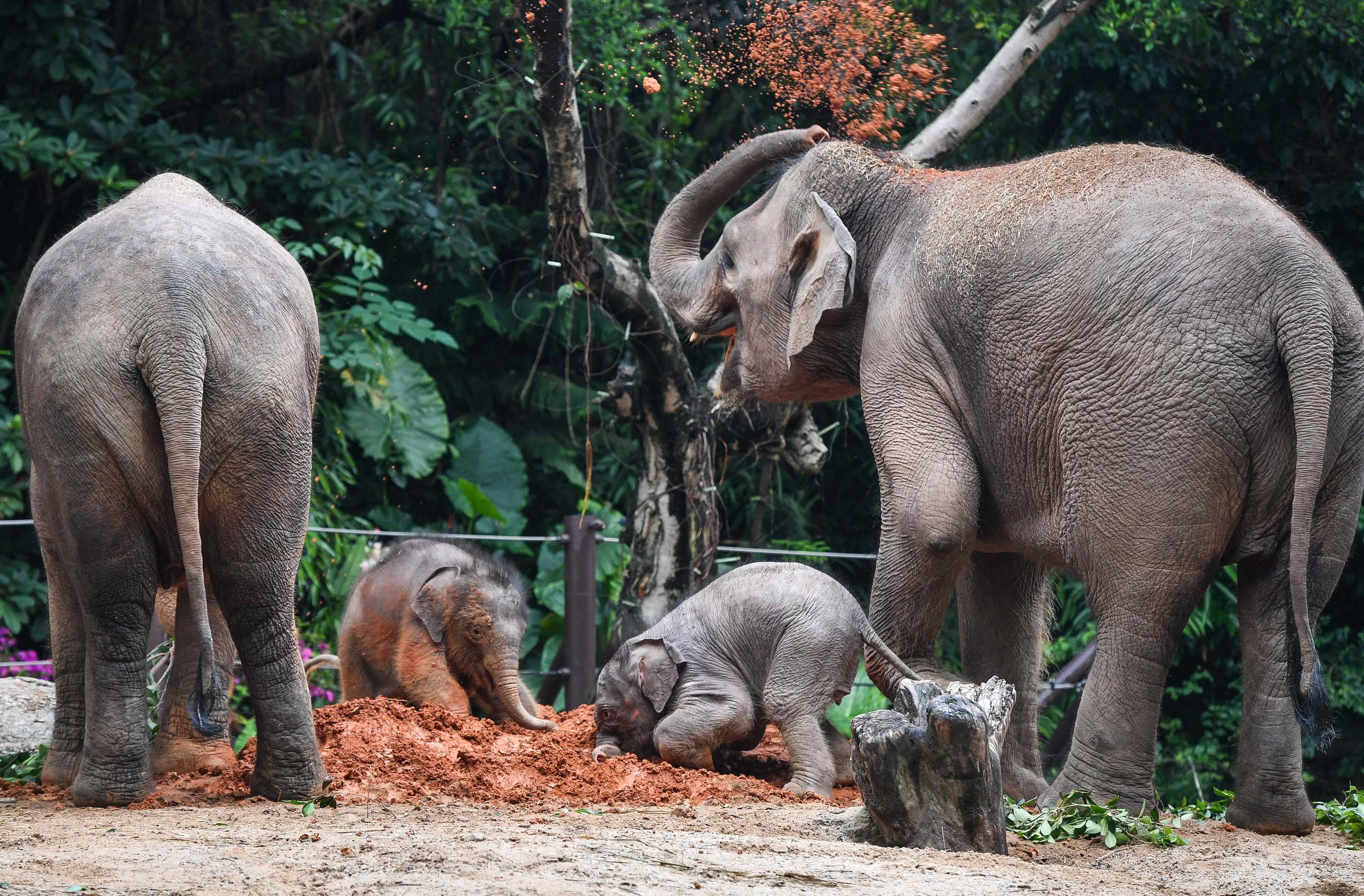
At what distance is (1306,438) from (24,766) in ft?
14.1

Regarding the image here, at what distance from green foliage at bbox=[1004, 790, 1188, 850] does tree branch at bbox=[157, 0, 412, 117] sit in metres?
8.90

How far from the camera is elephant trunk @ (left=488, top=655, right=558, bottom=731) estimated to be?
6.21 metres

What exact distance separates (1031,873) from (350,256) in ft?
28.3

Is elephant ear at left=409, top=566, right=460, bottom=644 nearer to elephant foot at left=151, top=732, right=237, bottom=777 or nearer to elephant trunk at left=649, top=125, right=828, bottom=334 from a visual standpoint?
elephant foot at left=151, top=732, right=237, bottom=777

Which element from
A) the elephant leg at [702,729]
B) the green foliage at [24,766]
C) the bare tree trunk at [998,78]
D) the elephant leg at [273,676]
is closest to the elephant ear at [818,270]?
the elephant leg at [702,729]

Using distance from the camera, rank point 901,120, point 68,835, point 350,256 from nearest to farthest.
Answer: point 68,835 → point 901,120 → point 350,256

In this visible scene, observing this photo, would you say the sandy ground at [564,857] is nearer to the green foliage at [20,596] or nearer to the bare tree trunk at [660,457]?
the bare tree trunk at [660,457]

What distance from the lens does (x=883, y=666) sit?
5000mm

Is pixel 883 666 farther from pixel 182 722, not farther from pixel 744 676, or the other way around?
pixel 182 722

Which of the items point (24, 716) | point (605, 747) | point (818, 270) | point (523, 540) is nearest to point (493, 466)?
point (523, 540)

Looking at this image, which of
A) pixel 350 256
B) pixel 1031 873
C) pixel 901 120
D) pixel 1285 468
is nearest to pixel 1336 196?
pixel 901 120

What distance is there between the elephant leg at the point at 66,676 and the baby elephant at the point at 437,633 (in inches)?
63.1

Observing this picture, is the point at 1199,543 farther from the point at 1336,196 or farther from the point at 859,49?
the point at 1336,196

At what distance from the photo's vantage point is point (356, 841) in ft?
11.6
